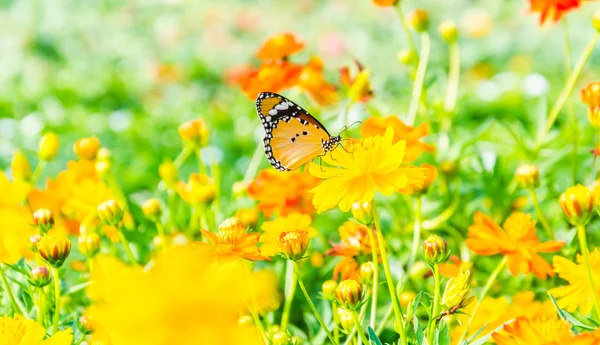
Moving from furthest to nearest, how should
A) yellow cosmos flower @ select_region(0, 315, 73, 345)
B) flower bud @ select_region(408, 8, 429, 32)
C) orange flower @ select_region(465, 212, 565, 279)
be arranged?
flower bud @ select_region(408, 8, 429, 32), orange flower @ select_region(465, 212, 565, 279), yellow cosmos flower @ select_region(0, 315, 73, 345)

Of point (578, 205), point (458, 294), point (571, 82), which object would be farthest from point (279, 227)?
point (571, 82)

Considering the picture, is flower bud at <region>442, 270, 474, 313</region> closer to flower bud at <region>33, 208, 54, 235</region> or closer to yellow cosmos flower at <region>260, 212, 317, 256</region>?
yellow cosmos flower at <region>260, 212, 317, 256</region>

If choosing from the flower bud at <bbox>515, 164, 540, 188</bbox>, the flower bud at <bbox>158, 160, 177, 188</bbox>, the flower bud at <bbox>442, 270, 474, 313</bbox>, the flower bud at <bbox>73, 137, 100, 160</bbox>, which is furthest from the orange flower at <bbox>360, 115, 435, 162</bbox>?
the flower bud at <bbox>73, 137, 100, 160</bbox>

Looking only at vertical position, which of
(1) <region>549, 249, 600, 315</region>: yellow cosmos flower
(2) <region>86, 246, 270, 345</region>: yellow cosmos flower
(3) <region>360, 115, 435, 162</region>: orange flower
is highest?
(2) <region>86, 246, 270, 345</region>: yellow cosmos flower

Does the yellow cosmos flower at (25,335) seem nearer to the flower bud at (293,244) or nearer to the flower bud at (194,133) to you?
the flower bud at (293,244)

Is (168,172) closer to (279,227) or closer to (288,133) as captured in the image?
(288,133)

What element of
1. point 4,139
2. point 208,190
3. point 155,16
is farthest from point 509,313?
point 155,16
